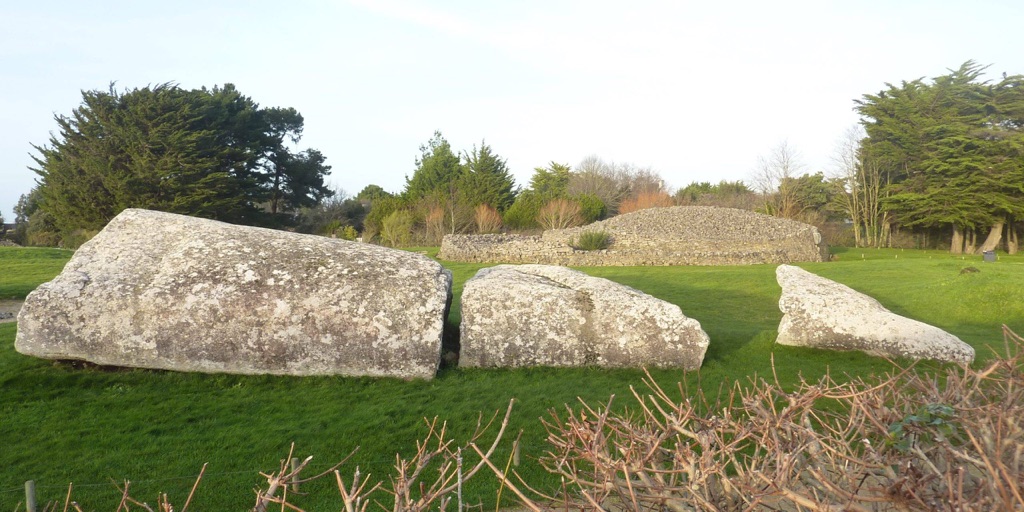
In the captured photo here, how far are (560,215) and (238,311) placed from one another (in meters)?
29.9

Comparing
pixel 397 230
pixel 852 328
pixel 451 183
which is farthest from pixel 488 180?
pixel 852 328

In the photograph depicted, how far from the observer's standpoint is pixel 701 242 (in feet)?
84.7

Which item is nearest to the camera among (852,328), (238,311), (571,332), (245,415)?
(245,415)

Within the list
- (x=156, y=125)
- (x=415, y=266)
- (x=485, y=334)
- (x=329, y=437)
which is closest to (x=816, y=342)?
(x=485, y=334)

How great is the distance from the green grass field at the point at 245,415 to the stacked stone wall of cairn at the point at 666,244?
43.2ft

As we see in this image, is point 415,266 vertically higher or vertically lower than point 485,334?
higher

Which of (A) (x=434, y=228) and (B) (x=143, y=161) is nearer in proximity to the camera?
(B) (x=143, y=161)

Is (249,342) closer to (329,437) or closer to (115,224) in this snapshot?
(329,437)

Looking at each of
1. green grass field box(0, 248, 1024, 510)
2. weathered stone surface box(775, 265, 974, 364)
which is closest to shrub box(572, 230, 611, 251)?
green grass field box(0, 248, 1024, 510)

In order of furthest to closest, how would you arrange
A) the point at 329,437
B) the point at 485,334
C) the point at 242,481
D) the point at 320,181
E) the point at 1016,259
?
the point at 320,181 < the point at 1016,259 < the point at 485,334 < the point at 329,437 < the point at 242,481

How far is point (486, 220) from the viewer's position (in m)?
38.6

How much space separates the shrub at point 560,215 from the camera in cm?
3741

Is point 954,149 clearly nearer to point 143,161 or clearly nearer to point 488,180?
point 488,180

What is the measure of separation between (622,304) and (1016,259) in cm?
3166
